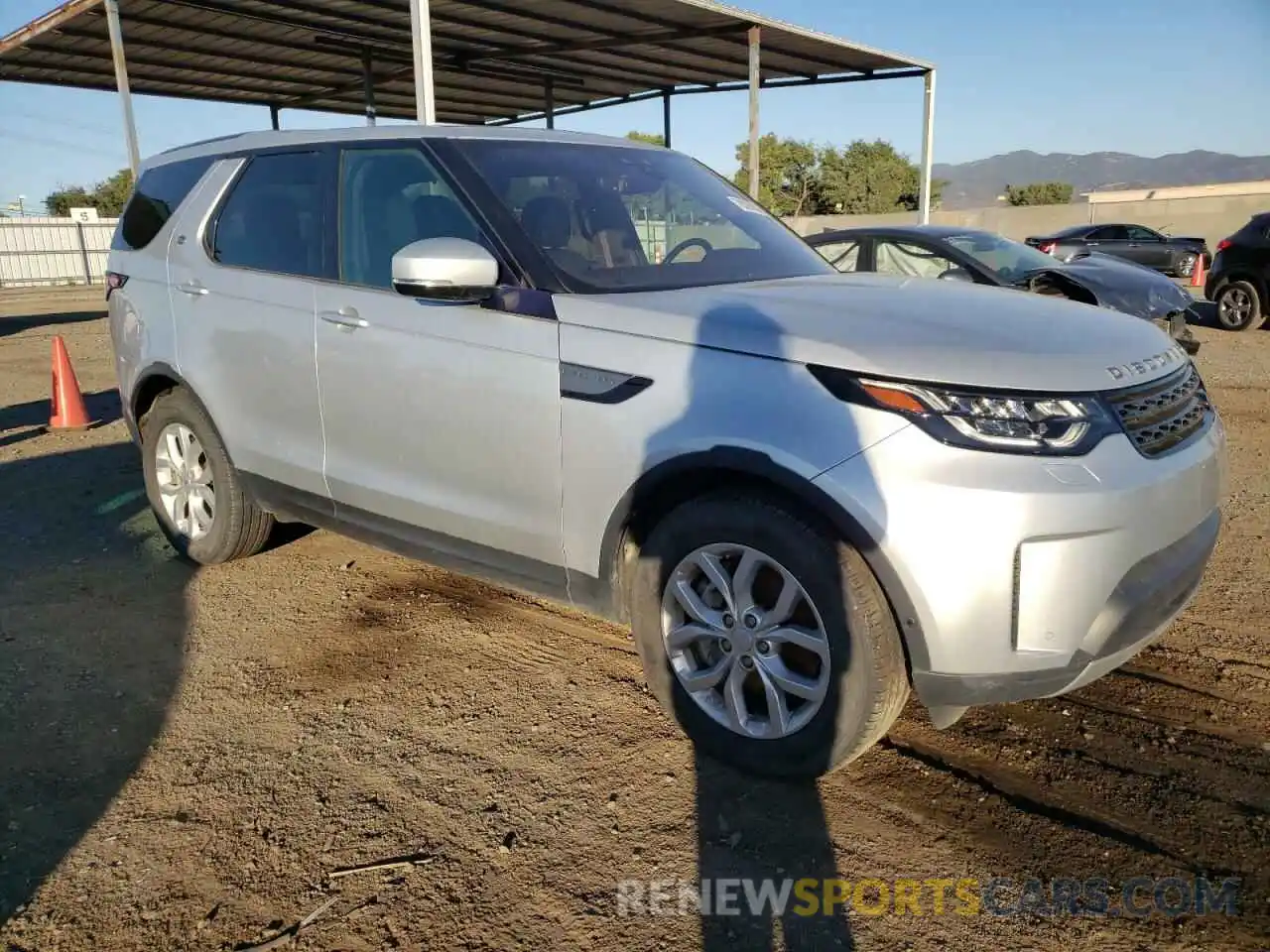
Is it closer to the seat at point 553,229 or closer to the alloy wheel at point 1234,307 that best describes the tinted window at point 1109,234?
the alloy wheel at point 1234,307

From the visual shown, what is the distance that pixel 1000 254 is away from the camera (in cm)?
884

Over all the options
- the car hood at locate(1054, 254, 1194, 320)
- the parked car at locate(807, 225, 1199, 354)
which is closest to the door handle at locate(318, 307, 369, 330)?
the parked car at locate(807, 225, 1199, 354)

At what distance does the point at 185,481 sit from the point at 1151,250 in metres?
22.5

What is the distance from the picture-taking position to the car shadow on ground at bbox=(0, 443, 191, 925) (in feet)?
8.84

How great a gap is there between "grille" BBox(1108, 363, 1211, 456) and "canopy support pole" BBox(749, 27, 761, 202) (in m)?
11.4

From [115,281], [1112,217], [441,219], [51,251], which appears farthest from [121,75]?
[1112,217]

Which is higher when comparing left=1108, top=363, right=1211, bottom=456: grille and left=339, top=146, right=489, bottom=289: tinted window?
left=339, top=146, right=489, bottom=289: tinted window

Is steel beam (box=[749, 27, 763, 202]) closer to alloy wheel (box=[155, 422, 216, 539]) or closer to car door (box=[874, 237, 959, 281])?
car door (box=[874, 237, 959, 281])

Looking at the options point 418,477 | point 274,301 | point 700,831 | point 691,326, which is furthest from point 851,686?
point 274,301

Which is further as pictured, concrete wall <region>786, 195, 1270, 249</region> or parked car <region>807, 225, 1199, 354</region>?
concrete wall <region>786, 195, 1270, 249</region>

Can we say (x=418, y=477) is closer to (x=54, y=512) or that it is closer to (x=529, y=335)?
(x=529, y=335)

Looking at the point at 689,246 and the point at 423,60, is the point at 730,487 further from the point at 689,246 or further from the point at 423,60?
the point at 423,60

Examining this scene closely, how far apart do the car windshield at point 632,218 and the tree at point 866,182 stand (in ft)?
167

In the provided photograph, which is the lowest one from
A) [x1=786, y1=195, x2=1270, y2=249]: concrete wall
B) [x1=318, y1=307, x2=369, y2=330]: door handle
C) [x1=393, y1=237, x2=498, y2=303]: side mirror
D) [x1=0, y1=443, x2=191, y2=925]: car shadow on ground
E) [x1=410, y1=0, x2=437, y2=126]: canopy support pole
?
[x1=0, y1=443, x2=191, y2=925]: car shadow on ground
